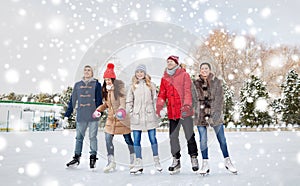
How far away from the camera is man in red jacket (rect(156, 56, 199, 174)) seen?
3730mm

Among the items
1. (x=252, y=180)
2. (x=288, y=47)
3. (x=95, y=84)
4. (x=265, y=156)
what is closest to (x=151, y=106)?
(x=95, y=84)

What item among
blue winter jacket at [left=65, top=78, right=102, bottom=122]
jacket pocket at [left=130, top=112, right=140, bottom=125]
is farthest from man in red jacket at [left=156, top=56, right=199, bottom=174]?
blue winter jacket at [left=65, top=78, right=102, bottom=122]

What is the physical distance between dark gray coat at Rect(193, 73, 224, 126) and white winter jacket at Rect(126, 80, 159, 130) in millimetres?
519

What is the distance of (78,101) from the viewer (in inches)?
171

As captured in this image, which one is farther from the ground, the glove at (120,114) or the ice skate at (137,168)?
the glove at (120,114)

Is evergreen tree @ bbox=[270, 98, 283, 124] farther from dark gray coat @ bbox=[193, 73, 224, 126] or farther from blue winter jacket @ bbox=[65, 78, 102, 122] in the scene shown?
blue winter jacket @ bbox=[65, 78, 102, 122]

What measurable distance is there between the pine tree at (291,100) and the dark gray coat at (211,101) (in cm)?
1216

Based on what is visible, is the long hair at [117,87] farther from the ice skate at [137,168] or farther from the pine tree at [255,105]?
the pine tree at [255,105]

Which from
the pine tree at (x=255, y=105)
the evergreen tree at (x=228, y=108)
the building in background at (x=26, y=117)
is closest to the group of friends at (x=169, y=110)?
the pine tree at (x=255, y=105)

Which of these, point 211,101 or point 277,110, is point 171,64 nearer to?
point 211,101

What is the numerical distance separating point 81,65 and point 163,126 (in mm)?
11291

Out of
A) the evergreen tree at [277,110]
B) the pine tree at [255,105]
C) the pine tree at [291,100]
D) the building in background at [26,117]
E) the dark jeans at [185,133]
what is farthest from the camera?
the building in background at [26,117]

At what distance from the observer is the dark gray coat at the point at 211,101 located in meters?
3.64

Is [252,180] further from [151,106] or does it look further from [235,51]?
[235,51]
